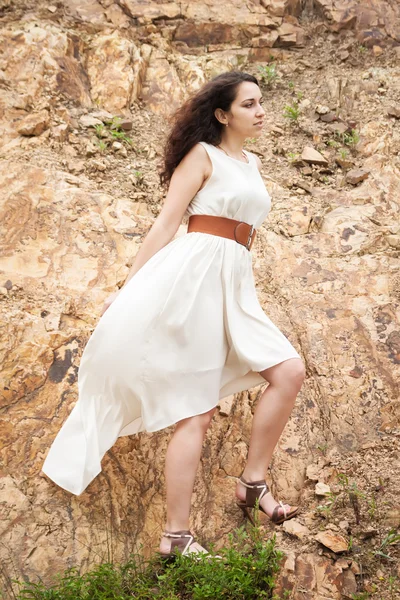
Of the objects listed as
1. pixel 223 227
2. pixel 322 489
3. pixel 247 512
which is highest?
pixel 223 227

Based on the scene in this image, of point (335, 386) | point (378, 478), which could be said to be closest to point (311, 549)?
point (378, 478)

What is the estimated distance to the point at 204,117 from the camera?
3.30 m

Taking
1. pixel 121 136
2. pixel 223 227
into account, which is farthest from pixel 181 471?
pixel 121 136

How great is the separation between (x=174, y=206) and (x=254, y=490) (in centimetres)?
138

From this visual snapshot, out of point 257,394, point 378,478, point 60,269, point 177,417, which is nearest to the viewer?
point 177,417

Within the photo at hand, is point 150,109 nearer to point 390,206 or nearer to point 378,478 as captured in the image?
point 390,206

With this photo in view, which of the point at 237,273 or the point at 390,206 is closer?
the point at 237,273

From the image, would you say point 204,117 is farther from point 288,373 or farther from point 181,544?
point 181,544

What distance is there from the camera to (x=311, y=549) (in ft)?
9.59

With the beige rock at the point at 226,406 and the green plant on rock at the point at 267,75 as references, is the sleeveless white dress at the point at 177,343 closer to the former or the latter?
the beige rock at the point at 226,406

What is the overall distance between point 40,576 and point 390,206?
3.30 m

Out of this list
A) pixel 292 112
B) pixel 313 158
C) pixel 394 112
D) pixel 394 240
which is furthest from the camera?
pixel 292 112

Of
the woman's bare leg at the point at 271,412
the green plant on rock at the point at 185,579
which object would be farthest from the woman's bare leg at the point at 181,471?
the woman's bare leg at the point at 271,412

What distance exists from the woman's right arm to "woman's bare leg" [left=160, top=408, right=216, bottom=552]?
0.69 m
